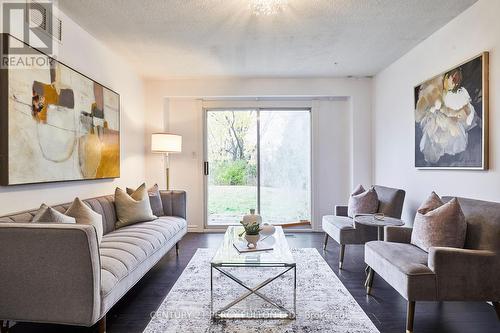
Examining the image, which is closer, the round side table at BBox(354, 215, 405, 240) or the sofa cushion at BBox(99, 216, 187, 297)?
the sofa cushion at BBox(99, 216, 187, 297)

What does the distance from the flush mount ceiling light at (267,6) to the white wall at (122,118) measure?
71.8 inches

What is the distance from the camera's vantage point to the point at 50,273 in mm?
1643

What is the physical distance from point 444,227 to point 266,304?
149cm

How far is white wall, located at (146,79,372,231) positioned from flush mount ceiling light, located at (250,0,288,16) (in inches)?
76.8

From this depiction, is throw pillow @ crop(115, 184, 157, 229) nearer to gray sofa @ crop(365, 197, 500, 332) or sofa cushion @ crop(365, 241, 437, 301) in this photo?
sofa cushion @ crop(365, 241, 437, 301)

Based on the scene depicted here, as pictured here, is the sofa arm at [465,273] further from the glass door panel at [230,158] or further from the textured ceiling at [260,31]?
the glass door panel at [230,158]

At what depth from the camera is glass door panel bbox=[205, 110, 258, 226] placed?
475cm

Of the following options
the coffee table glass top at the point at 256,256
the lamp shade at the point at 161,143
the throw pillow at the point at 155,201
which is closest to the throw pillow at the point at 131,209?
the throw pillow at the point at 155,201

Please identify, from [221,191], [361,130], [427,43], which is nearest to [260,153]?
[221,191]

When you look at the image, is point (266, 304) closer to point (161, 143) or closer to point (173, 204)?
point (173, 204)

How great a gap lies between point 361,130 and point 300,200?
155 centimetres

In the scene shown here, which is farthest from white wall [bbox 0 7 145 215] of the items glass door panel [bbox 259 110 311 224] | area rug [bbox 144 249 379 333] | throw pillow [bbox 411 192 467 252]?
throw pillow [bbox 411 192 467 252]

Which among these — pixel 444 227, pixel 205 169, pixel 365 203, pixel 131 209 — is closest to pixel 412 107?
pixel 365 203

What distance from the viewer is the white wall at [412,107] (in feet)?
7.30
